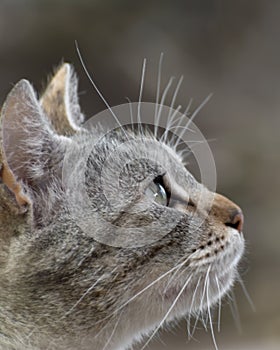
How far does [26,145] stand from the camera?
1.86 metres

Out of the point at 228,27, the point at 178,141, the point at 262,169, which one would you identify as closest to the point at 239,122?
the point at 262,169

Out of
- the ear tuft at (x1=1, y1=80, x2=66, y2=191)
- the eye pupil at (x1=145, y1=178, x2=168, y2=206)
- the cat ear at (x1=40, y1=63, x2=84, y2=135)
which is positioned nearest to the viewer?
the ear tuft at (x1=1, y1=80, x2=66, y2=191)

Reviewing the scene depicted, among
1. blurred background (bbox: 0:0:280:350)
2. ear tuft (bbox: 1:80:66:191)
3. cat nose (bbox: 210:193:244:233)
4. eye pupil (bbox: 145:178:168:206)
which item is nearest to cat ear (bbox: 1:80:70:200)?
ear tuft (bbox: 1:80:66:191)

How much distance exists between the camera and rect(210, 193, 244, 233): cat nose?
6.88ft

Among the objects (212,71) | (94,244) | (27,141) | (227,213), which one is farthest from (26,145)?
(212,71)

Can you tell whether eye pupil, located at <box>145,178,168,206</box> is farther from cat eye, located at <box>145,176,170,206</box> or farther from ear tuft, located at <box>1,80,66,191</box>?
ear tuft, located at <box>1,80,66,191</box>

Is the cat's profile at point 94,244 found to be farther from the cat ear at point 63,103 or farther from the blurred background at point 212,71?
the blurred background at point 212,71

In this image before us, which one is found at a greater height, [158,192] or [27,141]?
[27,141]

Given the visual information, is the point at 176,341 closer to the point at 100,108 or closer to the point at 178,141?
the point at 100,108

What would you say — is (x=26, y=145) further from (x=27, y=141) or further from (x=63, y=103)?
(x=63, y=103)

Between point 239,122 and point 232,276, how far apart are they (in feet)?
9.89

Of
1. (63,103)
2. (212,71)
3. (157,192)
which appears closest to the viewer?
(157,192)

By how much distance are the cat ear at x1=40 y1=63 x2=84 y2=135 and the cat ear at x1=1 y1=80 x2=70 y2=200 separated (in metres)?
0.34

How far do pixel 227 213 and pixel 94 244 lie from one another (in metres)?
0.46
